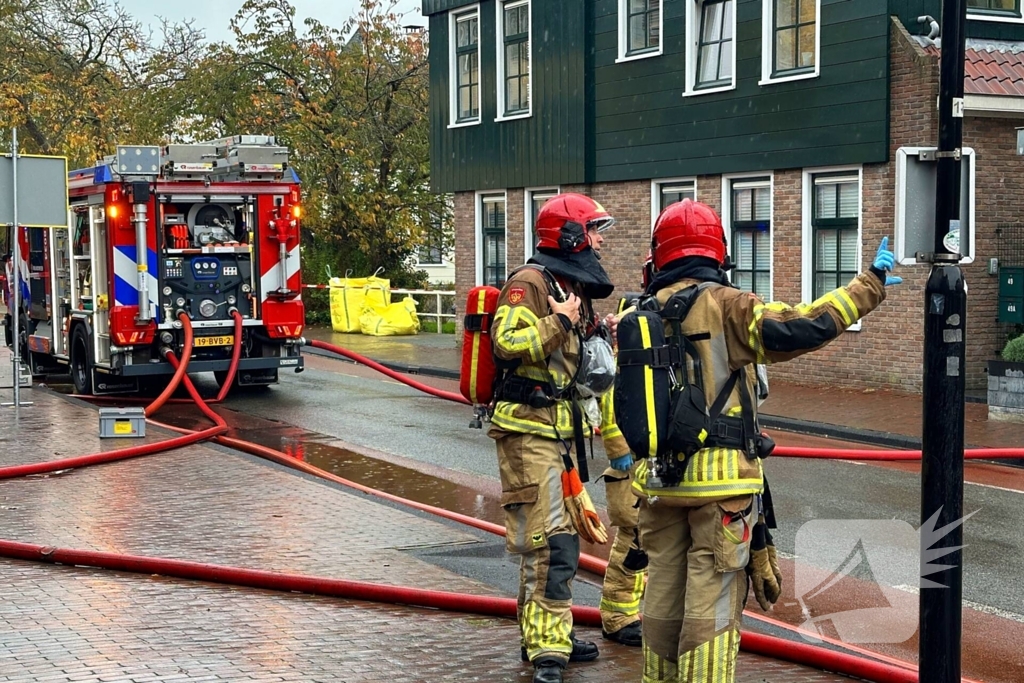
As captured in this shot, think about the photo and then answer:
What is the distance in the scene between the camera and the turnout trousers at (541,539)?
17.4ft

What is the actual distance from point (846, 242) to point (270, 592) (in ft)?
37.6

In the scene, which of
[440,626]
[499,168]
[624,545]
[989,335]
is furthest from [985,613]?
[499,168]

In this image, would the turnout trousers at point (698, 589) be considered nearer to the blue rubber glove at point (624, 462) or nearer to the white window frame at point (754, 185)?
the blue rubber glove at point (624, 462)

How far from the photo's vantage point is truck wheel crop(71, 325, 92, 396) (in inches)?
629

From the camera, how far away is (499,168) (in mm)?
23031

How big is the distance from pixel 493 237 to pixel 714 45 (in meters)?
6.47

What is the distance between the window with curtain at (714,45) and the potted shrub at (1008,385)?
20.3 feet

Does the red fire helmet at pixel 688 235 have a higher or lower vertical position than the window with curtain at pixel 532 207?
lower

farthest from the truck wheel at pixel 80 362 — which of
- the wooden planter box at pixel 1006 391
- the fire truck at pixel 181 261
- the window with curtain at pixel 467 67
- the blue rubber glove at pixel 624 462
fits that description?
the blue rubber glove at pixel 624 462

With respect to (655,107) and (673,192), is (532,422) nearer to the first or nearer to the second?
(673,192)

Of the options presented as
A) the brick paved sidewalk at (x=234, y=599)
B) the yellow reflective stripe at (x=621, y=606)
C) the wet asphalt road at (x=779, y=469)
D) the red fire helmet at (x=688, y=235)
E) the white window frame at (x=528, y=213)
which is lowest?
the wet asphalt road at (x=779, y=469)

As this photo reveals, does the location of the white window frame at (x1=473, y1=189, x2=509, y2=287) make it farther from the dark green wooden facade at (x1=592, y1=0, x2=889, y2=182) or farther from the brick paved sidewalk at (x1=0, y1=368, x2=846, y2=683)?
the brick paved sidewalk at (x1=0, y1=368, x2=846, y2=683)

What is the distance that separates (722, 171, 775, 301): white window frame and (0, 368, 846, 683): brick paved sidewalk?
913 cm

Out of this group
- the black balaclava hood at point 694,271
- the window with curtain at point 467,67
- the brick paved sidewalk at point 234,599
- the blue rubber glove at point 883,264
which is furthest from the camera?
the window with curtain at point 467,67
